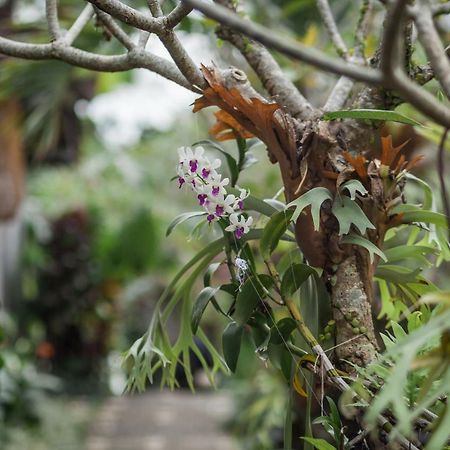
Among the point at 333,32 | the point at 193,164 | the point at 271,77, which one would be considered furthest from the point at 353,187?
the point at 333,32

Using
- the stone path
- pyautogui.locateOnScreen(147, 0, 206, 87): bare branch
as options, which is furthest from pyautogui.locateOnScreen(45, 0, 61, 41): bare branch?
the stone path

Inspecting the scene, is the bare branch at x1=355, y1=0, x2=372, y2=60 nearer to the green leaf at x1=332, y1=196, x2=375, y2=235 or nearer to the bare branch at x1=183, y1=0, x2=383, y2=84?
the green leaf at x1=332, y1=196, x2=375, y2=235

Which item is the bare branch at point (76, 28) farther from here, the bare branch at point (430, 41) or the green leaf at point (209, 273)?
the bare branch at point (430, 41)

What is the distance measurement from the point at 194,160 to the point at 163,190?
7.81m

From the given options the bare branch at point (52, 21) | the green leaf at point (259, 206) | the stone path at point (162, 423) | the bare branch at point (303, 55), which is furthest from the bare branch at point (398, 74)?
the stone path at point (162, 423)

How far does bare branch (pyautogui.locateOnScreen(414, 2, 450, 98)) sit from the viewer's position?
30.4 inches

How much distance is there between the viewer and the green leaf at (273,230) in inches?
47.8

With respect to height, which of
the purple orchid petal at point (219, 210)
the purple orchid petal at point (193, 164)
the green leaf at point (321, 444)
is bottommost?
the green leaf at point (321, 444)

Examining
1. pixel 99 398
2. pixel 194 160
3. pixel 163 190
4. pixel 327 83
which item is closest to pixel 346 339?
pixel 194 160

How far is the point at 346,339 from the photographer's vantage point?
1213 millimetres

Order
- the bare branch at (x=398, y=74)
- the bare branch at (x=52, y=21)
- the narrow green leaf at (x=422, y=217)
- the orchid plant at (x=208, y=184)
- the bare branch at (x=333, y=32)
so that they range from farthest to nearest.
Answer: the bare branch at (x=333, y=32) → the bare branch at (x=52, y=21) → the narrow green leaf at (x=422, y=217) → the orchid plant at (x=208, y=184) → the bare branch at (x=398, y=74)

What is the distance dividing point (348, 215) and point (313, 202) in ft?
0.20

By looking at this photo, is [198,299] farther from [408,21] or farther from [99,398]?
[99,398]

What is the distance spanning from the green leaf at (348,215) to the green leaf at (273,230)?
0.08 meters
